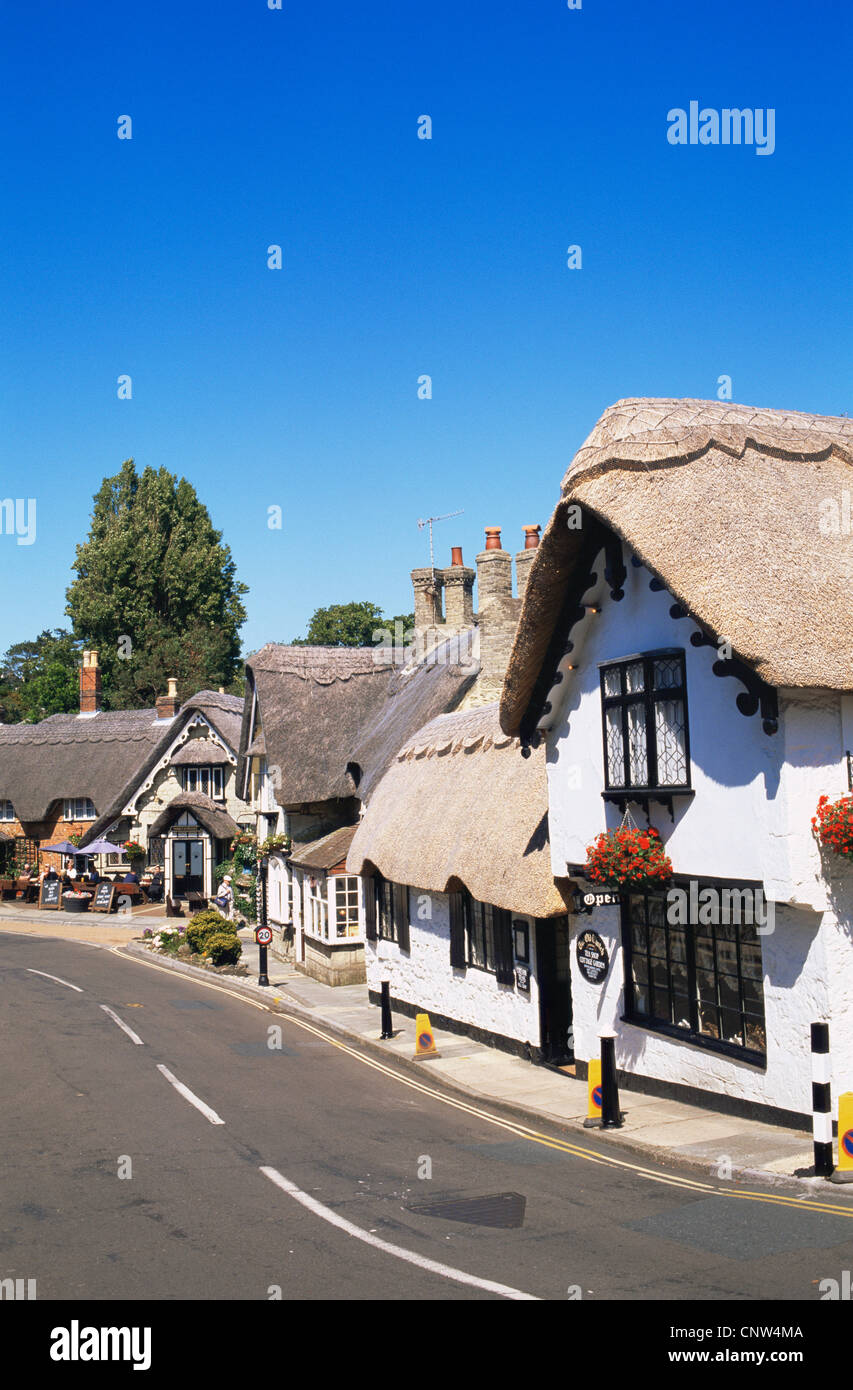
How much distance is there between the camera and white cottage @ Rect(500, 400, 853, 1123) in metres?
11.4

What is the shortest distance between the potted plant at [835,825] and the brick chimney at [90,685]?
48892 mm

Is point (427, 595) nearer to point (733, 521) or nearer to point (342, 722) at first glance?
point (342, 722)

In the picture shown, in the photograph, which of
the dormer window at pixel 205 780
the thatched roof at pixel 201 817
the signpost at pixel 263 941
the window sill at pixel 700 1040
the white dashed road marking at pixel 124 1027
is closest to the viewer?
the window sill at pixel 700 1040

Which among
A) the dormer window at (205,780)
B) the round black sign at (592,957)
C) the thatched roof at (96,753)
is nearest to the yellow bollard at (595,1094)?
the round black sign at (592,957)

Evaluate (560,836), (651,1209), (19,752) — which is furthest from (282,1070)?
(19,752)

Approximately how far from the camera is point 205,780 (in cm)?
4597

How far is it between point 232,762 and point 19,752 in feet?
44.8

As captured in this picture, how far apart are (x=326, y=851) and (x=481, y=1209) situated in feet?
62.0

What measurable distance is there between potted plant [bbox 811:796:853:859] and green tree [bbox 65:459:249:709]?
5363 cm

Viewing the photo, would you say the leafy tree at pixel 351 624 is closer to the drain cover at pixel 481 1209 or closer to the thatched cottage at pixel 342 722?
the thatched cottage at pixel 342 722

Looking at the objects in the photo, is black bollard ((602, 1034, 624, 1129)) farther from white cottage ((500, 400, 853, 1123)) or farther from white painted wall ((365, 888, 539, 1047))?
white painted wall ((365, 888, 539, 1047))

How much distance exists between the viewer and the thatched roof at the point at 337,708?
97.5 feet

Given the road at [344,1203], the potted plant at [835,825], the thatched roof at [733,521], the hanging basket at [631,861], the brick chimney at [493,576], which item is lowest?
the road at [344,1203]

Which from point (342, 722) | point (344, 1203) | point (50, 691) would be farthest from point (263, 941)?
A: point (50, 691)
